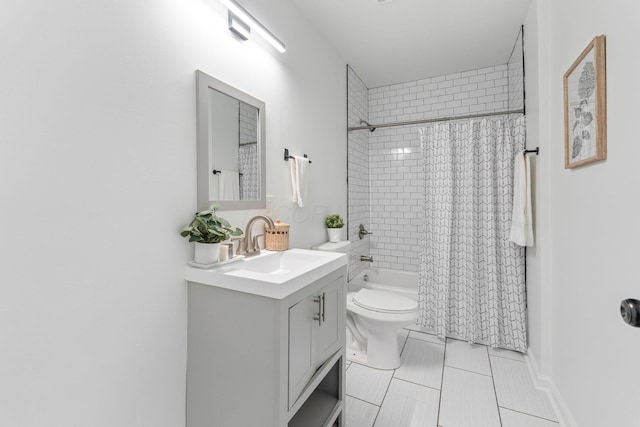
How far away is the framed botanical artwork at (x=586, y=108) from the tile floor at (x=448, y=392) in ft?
4.72

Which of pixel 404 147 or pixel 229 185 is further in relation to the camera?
pixel 404 147

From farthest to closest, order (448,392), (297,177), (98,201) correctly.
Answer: (297,177), (448,392), (98,201)

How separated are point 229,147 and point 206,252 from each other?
0.60 m

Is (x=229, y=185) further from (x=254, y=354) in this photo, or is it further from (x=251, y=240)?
(x=254, y=354)

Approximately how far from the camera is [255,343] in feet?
3.72

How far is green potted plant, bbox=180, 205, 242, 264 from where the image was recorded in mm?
1256

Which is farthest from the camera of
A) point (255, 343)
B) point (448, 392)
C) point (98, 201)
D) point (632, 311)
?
point (448, 392)

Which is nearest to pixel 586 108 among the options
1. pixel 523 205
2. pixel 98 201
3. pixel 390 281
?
pixel 523 205

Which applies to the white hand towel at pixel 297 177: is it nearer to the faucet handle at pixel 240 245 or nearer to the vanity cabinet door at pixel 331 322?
the faucet handle at pixel 240 245

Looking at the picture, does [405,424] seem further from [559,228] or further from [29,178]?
[29,178]

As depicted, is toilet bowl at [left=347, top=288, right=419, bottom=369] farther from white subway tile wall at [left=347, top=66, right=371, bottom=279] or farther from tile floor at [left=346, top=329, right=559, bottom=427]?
white subway tile wall at [left=347, top=66, right=371, bottom=279]

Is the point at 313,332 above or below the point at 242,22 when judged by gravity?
below

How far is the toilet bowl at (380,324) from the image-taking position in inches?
82.1

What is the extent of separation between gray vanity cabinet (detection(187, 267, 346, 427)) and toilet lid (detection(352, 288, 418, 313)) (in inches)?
31.2
